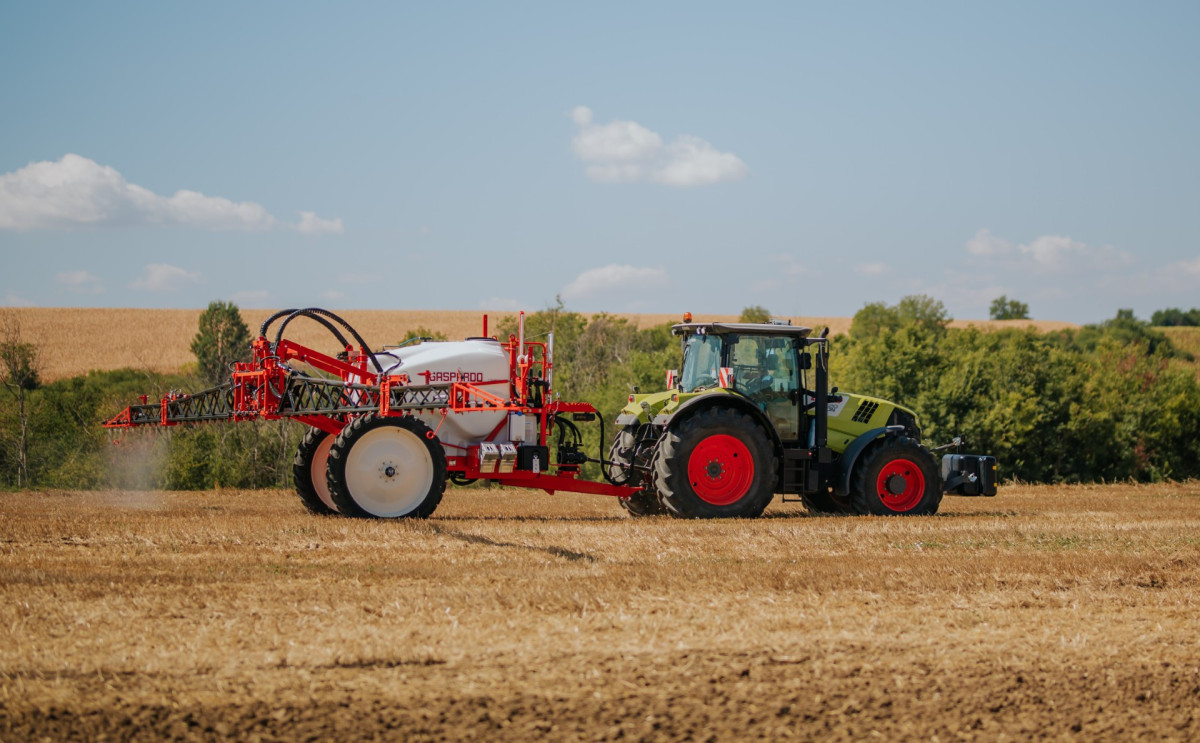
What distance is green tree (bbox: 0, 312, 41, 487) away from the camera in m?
19.9

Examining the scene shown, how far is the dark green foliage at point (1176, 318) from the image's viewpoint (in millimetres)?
90062

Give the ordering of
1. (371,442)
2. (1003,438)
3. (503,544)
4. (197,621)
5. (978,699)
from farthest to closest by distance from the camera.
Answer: (1003,438) < (371,442) < (503,544) < (197,621) < (978,699)

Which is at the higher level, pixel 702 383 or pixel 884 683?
pixel 702 383

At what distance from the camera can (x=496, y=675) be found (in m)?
5.55

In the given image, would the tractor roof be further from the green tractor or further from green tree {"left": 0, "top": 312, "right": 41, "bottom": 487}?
green tree {"left": 0, "top": 312, "right": 41, "bottom": 487}

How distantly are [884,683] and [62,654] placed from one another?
4.05 m

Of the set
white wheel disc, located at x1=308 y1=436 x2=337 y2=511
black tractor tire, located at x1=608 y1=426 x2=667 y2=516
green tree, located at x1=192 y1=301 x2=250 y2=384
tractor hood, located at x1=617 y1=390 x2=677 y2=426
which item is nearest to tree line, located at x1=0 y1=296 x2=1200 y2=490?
black tractor tire, located at x1=608 y1=426 x2=667 y2=516

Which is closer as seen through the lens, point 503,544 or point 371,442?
point 503,544

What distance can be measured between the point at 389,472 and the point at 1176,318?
91939 mm

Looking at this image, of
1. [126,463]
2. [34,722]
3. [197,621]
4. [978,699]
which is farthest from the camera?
[126,463]

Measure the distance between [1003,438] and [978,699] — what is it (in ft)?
74.3

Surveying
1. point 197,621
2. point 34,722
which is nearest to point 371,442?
point 197,621

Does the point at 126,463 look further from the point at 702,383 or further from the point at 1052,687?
the point at 1052,687

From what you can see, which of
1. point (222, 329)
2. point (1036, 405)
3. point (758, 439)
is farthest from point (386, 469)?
point (222, 329)
